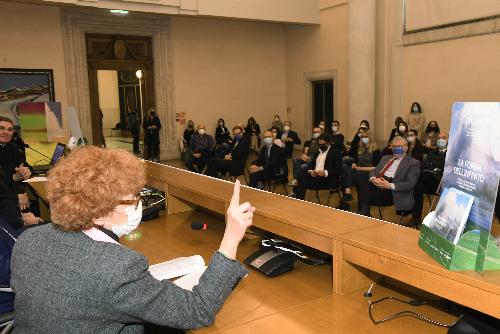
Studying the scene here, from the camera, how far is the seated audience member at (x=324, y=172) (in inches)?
263

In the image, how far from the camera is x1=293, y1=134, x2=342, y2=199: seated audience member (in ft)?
21.9

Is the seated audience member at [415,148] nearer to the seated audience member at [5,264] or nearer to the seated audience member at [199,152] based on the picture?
the seated audience member at [199,152]

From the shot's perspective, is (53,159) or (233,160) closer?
(53,159)

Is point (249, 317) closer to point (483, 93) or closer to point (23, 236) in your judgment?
point (23, 236)

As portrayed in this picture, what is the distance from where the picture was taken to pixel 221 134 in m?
13.2

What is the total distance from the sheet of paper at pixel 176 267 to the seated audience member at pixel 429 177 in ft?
10.9

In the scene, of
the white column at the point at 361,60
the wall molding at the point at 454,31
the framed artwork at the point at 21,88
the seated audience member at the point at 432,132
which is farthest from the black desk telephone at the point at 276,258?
the white column at the point at 361,60

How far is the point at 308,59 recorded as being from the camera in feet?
47.6

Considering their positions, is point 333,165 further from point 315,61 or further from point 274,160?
point 315,61

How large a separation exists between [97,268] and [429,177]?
5328 millimetres

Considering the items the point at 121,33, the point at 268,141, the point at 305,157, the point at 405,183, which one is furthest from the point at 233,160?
the point at 121,33

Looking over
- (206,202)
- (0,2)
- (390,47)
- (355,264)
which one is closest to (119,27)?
(0,2)

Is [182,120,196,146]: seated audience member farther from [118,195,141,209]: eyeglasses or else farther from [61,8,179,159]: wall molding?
[118,195,141,209]: eyeglasses

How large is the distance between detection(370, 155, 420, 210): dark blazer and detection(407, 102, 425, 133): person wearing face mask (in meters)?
6.35
